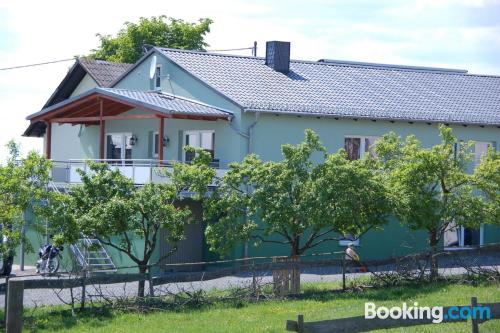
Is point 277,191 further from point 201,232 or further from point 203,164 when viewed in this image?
point 201,232

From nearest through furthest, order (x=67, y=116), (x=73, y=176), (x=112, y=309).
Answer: (x=112, y=309) → (x=73, y=176) → (x=67, y=116)

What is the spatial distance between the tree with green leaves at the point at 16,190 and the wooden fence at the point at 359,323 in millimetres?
Result: 8554

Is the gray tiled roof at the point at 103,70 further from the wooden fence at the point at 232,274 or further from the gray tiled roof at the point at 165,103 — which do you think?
the wooden fence at the point at 232,274

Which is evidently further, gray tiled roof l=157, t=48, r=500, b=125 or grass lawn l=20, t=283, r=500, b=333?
gray tiled roof l=157, t=48, r=500, b=125

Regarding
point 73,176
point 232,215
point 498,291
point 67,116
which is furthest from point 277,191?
point 67,116

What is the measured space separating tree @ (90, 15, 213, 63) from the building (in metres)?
18.8

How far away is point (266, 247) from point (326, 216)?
24.7 ft

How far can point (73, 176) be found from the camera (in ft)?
108

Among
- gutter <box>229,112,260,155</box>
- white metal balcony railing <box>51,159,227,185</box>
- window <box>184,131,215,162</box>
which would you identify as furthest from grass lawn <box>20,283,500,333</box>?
window <box>184,131,215,162</box>

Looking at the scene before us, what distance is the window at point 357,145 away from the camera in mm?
32969

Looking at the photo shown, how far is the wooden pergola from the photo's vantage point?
1214 inches

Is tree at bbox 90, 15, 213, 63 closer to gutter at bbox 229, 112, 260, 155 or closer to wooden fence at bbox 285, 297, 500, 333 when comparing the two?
gutter at bbox 229, 112, 260, 155

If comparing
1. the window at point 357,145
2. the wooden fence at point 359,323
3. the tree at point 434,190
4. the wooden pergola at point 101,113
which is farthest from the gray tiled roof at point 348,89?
the wooden fence at point 359,323

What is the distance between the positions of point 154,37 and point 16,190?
129 ft
